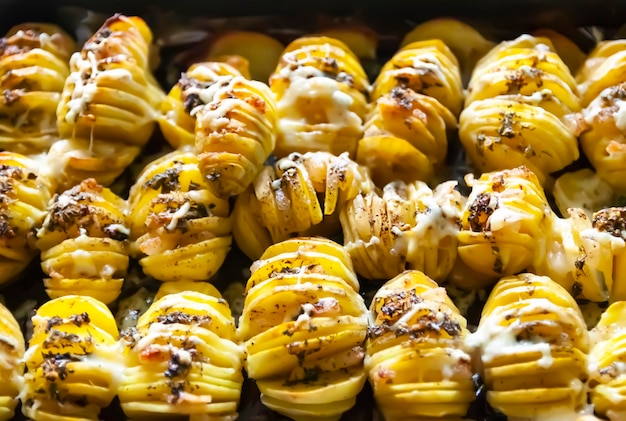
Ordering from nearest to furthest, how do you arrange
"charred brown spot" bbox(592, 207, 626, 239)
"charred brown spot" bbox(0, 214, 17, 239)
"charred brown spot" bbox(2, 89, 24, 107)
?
"charred brown spot" bbox(592, 207, 626, 239), "charred brown spot" bbox(0, 214, 17, 239), "charred brown spot" bbox(2, 89, 24, 107)

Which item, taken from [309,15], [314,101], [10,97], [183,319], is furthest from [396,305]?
[10,97]

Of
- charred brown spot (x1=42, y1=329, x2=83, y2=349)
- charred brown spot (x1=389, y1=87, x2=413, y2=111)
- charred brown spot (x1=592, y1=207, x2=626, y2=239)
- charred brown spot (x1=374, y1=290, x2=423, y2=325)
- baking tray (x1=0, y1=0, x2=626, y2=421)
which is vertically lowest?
charred brown spot (x1=42, y1=329, x2=83, y2=349)

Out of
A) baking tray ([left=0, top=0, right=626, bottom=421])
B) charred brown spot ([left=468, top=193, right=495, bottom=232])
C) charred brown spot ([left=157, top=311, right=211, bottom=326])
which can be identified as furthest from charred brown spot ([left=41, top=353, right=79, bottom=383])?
charred brown spot ([left=468, top=193, right=495, bottom=232])

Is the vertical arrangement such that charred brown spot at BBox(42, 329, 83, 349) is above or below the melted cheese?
below

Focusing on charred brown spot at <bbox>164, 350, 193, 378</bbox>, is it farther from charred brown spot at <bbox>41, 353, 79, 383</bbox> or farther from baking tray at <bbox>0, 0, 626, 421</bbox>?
baking tray at <bbox>0, 0, 626, 421</bbox>

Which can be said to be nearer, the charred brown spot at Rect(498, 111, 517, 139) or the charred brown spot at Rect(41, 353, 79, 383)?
the charred brown spot at Rect(41, 353, 79, 383)

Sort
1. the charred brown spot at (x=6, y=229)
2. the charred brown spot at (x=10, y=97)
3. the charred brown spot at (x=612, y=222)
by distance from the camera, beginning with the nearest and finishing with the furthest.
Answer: the charred brown spot at (x=612, y=222) → the charred brown spot at (x=6, y=229) → the charred brown spot at (x=10, y=97)

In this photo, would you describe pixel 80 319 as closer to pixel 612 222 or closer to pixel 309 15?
pixel 309 15

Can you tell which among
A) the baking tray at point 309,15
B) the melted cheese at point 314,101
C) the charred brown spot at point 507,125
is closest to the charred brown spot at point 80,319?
the baking tray at point 309,15

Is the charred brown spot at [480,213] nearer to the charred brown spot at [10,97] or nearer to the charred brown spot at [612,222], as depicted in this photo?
the charred brown spot at [612,222]
